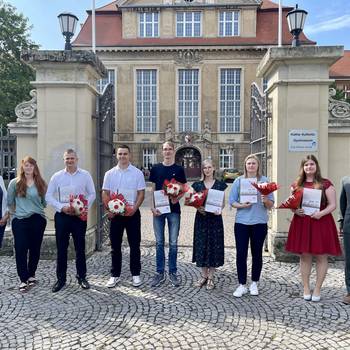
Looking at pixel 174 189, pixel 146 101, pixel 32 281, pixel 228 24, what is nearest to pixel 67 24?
pixel 174 189

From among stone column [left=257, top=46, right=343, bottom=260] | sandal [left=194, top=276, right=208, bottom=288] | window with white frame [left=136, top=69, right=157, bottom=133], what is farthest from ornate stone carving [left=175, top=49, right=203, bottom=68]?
sandal [left=194, top=276, right=208, bottom=288]

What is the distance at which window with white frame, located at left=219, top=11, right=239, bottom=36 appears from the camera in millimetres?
36375

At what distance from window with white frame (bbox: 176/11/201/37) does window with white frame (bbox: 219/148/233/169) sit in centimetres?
1100

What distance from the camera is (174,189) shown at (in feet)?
16.4

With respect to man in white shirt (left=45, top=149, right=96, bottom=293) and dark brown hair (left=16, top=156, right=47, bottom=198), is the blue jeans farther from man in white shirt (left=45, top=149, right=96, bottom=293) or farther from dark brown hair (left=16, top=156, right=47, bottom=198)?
dark brown hair (left=16, top=156, right=47, bottom=198)

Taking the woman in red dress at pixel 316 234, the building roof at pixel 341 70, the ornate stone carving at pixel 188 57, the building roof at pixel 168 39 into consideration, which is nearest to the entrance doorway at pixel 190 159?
the ornate stone carving at pixel 188 57

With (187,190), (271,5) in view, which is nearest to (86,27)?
(271,5)

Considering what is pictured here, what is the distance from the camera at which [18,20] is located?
24609 mm

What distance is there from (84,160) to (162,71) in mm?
31267

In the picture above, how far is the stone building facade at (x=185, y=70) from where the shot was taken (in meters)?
35.8

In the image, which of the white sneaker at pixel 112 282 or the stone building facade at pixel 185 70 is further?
the stone building facade at pixel 185 70

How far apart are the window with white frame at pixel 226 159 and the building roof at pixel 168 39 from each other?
9436mm

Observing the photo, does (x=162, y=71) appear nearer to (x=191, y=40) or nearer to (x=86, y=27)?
(x=191, y=40)

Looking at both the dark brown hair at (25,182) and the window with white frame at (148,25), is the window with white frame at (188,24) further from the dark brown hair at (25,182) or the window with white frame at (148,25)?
the dark brown hair at (25,182)
